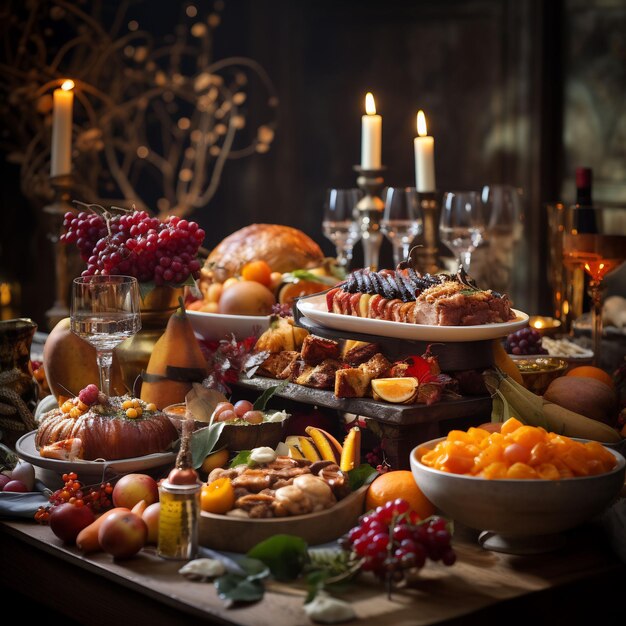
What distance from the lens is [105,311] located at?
2.12m

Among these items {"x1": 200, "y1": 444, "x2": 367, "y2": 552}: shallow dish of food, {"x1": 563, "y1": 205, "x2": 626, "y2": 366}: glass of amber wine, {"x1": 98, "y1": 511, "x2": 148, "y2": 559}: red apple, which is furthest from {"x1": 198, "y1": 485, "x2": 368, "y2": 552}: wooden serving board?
{"x1": 563, "y1": 205, "x2": 626, "y2": 366}: glass of amber wine

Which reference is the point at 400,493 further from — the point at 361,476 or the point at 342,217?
the point at 342,217

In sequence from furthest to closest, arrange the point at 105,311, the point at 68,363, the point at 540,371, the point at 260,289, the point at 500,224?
the point at 500,224 → the point at 260,289 → the point at 68,363 → the point at 540,371 → the point at 105,311

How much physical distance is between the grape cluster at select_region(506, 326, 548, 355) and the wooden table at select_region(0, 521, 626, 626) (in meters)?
0.76

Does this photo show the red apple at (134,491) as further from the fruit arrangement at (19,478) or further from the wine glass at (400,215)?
the wine glass at (400,215)

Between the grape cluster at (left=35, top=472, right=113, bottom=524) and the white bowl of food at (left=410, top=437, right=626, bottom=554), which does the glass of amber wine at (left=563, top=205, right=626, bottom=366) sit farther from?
the grape cluster at (left=35, top=472, right=113, bottom=524)

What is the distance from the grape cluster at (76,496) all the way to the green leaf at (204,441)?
16 centimetres

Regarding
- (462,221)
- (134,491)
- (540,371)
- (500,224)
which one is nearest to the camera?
(134,491)

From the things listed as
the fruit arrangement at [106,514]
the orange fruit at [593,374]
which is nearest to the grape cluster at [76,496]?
the fruit arrangement at [106,514]

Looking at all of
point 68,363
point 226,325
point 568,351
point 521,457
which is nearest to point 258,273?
point 226,325

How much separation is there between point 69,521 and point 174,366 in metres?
0.53

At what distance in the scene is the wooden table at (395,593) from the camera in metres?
1.50

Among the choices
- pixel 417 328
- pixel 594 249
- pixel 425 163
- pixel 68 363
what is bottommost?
pixel 68 363

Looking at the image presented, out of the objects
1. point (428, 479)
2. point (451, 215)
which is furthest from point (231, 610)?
point (451, 215)
